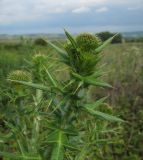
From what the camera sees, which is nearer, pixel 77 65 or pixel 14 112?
pixel 77 65

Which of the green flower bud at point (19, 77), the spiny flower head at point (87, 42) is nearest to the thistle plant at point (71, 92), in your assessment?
the spiny flower head at point (87, 42)

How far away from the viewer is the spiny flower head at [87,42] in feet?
8.16

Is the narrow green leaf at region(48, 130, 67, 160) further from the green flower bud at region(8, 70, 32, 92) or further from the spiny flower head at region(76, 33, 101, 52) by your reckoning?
the green flower bud at region(8, 70, 32, 92)

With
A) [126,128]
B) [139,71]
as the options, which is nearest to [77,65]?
[126,128]

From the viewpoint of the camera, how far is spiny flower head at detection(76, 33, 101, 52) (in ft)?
8.16

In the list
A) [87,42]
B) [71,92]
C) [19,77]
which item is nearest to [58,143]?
[71,92]

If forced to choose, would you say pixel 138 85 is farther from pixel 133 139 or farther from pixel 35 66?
pixel 35 66

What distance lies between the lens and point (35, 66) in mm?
3582

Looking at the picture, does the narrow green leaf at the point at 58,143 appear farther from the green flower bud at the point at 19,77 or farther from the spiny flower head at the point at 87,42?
the green flower bud at the point at 19,77

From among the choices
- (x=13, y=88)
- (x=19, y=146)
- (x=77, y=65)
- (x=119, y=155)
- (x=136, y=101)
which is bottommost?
(x=119, y=155)

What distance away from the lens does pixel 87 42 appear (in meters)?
2.49

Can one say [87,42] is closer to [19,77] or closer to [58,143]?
[58,143]

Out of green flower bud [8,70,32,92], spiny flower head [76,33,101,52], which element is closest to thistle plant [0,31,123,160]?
spiny flower head [76,33,101,52]

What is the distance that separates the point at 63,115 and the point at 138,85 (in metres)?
5.91
